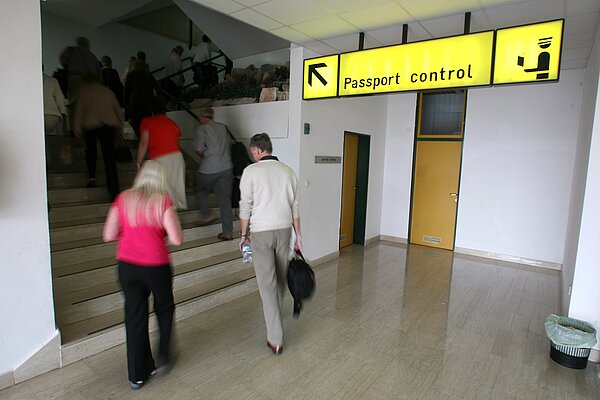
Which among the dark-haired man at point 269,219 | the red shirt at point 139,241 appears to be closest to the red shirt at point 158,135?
the dark-haired man at point 269,219

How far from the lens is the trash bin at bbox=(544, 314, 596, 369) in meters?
2.71

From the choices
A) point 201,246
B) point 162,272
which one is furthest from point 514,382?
point 201,246

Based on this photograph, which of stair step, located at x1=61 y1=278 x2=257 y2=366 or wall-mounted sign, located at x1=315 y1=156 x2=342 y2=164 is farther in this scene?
wall-mounted sign, located at x1=315 y1=156 x2=342 y2=164

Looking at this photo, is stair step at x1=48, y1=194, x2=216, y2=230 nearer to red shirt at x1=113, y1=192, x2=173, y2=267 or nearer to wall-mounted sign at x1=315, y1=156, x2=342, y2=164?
red shirt at x1=113, y1=192, x2=173, y2=267

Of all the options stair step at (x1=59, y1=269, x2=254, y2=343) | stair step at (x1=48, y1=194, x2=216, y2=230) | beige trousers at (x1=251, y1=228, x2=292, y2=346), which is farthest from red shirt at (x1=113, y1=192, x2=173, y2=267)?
stair step at (x1=48, y1=194, x2=216, y2=230)

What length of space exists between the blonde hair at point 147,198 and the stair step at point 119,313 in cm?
126

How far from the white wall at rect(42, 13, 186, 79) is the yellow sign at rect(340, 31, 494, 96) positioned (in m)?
6.43

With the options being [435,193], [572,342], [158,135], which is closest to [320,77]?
[158,135]

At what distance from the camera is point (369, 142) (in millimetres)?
6445

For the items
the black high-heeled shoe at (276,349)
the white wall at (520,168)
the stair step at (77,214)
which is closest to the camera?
the black high-heeled shoe at (276,349)

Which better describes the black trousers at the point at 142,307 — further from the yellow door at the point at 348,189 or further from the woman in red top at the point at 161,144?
the yellow door at the point at 348,189

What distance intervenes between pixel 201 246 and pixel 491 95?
515 cm

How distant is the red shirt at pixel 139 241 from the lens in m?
2.15

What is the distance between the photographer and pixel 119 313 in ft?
10.1
